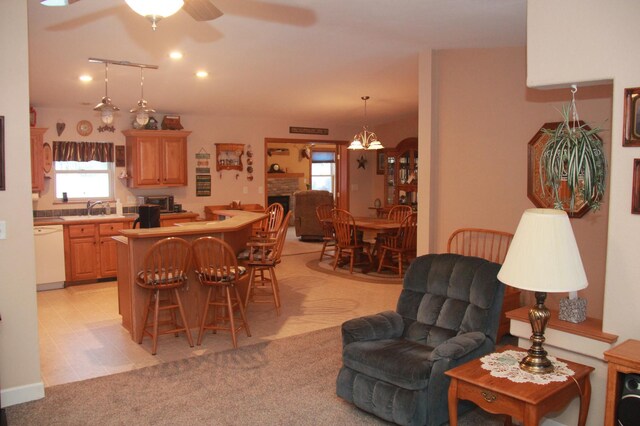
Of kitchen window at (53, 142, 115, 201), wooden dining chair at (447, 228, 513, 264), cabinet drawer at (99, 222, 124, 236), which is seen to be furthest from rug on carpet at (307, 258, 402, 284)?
Result: kitchen window at (53, 142, 115, 201)

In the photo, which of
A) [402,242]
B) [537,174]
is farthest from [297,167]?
[537,174]

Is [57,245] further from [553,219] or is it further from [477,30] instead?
[553,219]

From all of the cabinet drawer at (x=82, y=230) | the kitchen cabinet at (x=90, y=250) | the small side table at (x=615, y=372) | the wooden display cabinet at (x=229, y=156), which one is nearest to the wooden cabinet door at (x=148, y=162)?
the kitchen cabinet at (x=90, y=250)

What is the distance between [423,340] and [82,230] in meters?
5.11

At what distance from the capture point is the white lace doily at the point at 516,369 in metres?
2.44

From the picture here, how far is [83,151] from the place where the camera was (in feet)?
24.5

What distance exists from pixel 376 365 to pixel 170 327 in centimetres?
244

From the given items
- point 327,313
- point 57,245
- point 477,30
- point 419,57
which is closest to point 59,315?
point 57,245

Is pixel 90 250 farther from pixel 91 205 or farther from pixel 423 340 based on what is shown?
pixel 423 340

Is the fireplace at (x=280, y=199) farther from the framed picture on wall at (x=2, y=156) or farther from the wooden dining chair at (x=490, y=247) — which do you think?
the framed picture on wall at (x=2, y=156)

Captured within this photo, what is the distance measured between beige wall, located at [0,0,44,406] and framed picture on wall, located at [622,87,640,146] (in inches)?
133

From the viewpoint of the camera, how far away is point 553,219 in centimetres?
238

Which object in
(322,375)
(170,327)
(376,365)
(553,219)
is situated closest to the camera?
(553,219)

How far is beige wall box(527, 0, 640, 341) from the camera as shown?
2486mm
